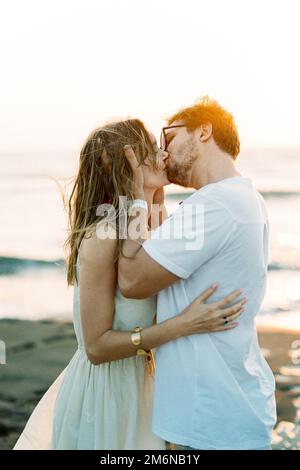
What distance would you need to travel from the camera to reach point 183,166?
3.05 meters

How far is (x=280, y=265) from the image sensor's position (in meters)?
11.2

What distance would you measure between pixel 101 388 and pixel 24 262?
9.23m

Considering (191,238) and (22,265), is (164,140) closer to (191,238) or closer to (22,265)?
(191,238)

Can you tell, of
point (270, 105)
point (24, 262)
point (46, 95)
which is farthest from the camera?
point (46, 95)

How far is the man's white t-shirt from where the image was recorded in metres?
2.60

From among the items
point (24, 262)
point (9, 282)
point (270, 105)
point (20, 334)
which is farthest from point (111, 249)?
point (270, 105)

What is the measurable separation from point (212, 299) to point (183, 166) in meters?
0.66

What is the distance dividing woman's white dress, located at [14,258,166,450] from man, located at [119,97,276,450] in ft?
0.50

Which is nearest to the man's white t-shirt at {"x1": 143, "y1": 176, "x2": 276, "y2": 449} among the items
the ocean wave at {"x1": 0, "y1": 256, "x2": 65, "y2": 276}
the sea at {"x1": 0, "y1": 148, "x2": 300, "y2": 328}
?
the sea at {"x1": 0, "y1": 148, "x2": 300, "y2": 328}

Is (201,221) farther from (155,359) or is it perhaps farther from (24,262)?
(24,262)

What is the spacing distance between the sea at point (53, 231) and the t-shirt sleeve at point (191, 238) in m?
2.83

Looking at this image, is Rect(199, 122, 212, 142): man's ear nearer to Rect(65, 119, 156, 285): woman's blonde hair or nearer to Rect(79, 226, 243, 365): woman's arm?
Rect(65, 119, 156, 285): woman's blonde hair

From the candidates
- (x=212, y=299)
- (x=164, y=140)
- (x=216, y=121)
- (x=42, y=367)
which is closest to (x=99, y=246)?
(x=212, y=299)

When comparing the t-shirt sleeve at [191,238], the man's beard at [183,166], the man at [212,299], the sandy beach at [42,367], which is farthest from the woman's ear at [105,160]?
the sandy beach at [42,367]
